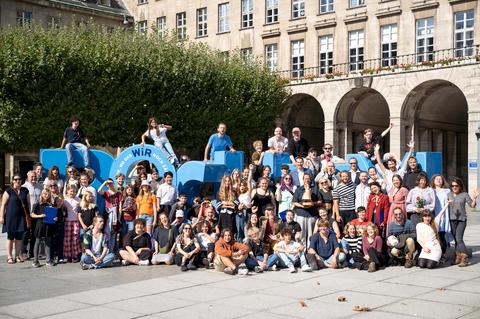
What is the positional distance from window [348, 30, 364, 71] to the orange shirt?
27.3m

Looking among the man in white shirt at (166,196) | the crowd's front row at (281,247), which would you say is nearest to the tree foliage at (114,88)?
the man in white shirt at (166,196)

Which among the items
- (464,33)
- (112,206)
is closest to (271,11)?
(464,33)

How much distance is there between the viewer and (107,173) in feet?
63.6

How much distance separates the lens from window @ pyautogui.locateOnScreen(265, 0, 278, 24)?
146ft

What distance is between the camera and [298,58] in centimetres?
4359

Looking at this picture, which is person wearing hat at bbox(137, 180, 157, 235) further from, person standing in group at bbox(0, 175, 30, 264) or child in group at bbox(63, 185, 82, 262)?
person standing in group at bbox(0, 175, 30, 264)

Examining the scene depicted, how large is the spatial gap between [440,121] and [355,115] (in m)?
→ 5.07

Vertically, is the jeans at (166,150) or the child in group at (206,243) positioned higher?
the jeans at (166,150)

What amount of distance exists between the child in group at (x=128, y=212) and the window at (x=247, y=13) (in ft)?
106

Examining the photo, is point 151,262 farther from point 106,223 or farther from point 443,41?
point 443,41

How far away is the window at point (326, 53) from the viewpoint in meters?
42.0

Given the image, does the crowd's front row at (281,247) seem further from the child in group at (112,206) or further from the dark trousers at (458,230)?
the child in group at (112,206)

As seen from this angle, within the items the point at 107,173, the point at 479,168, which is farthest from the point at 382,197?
the point at 479,168

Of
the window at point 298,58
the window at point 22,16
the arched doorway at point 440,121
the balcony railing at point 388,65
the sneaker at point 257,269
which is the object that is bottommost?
the sneaker at point 257,269
